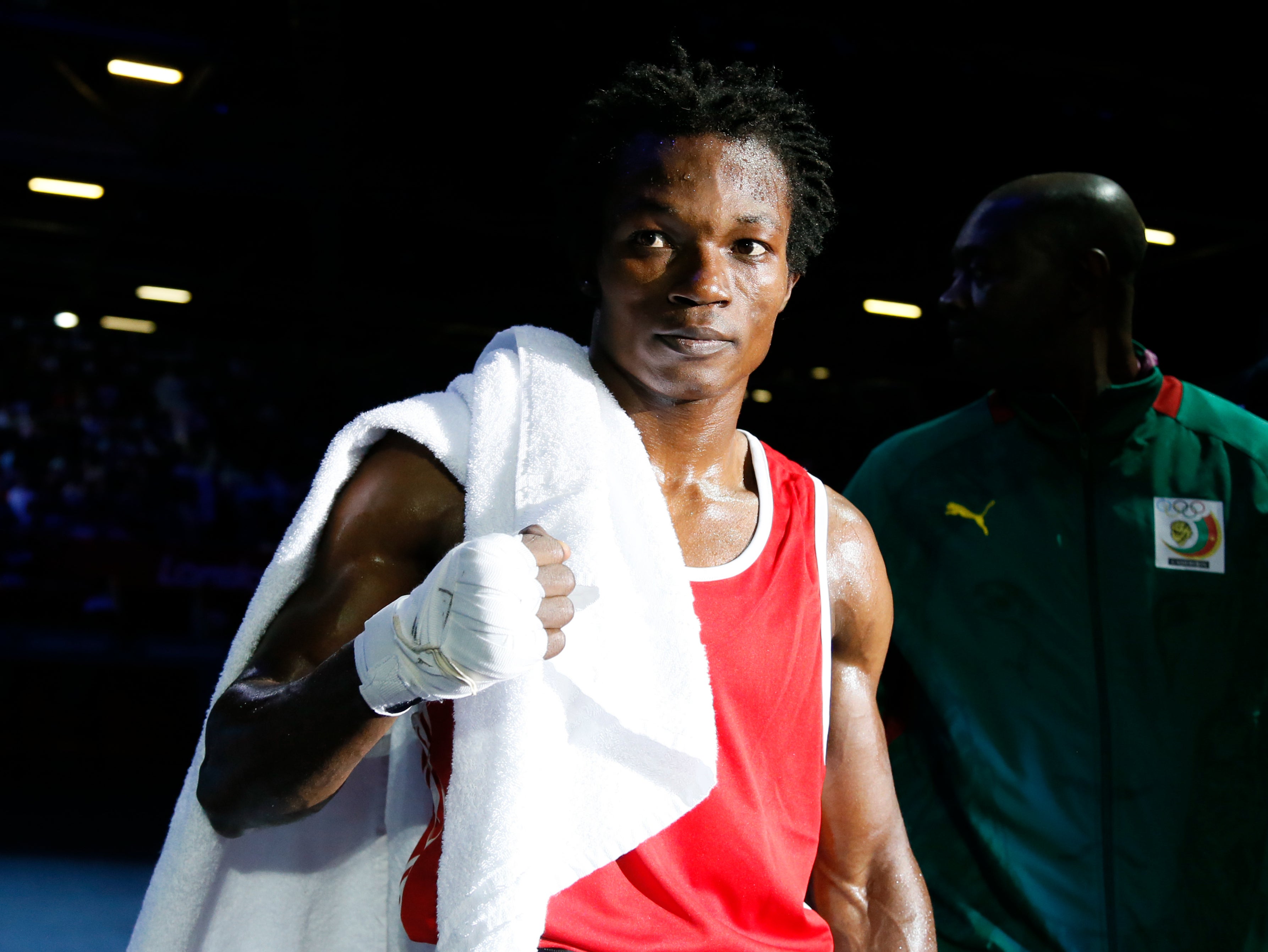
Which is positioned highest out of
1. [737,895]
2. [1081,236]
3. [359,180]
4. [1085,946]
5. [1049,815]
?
[359,180]

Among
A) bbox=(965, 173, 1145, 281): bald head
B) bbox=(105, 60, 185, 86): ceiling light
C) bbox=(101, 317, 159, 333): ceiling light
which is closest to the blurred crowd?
bbox=(101, 317, 159, 333): ceiling light

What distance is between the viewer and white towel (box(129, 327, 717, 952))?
3.33ft

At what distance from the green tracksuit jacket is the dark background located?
0.66 metres

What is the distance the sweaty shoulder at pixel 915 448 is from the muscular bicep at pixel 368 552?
105 centimetres

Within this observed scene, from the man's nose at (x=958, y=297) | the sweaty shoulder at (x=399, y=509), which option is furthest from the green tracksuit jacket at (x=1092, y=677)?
the sweaty shoulder at (x=399, y=509)

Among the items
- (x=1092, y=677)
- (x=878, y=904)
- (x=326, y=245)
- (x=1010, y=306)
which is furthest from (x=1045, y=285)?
(x=326, y=245)

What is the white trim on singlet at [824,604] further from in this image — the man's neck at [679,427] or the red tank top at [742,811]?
the man's neck at [679,427]

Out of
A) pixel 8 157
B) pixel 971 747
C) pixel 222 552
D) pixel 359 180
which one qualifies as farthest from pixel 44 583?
pixel 971 747

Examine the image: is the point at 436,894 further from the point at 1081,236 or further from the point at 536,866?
the point at 1081,236

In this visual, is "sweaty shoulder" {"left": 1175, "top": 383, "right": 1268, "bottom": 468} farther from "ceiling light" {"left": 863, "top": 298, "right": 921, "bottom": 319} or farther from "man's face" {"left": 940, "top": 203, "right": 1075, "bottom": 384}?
"ceiling light" {"left": 863, "top": 298, "right": 921, "bottom": 319}

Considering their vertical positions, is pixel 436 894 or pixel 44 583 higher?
pixel 436 894

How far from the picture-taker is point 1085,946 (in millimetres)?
1771

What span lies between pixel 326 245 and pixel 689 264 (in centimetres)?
787

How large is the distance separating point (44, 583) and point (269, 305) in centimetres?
421
